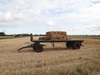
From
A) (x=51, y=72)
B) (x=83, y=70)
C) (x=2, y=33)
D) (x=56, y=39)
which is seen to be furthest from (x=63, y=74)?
(x=2, y=33)

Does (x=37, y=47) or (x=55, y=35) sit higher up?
(x=55, y=35)

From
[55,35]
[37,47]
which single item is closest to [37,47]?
[37,47]

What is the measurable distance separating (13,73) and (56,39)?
8830mm

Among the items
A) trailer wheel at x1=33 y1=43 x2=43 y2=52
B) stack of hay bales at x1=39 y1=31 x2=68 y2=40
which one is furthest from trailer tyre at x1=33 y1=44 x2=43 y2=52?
stack of hay bales at x1=39 y1=31 x2=68 y2=40

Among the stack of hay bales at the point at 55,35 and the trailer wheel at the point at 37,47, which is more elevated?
the stack of hay bales at the point at 55,35

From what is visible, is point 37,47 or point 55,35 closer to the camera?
point 37,47

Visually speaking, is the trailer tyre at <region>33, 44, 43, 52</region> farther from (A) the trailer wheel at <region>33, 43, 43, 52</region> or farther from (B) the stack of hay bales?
(B) the stack of hay bales

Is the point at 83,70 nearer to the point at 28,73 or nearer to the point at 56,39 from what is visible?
the point at 28,73

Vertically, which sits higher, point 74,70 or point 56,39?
point 56,39

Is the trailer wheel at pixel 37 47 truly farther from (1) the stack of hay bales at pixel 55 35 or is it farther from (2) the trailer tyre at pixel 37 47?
(1) the stack of hay bales at pixel 55 35

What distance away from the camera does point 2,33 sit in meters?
105

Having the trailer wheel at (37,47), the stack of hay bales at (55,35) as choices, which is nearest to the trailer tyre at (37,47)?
the trailer wheel at (37,47)

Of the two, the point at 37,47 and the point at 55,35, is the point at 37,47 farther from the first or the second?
the point at 55,35

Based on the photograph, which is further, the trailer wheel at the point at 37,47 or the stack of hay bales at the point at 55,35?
the stack of hay bales at the point at 55,35
